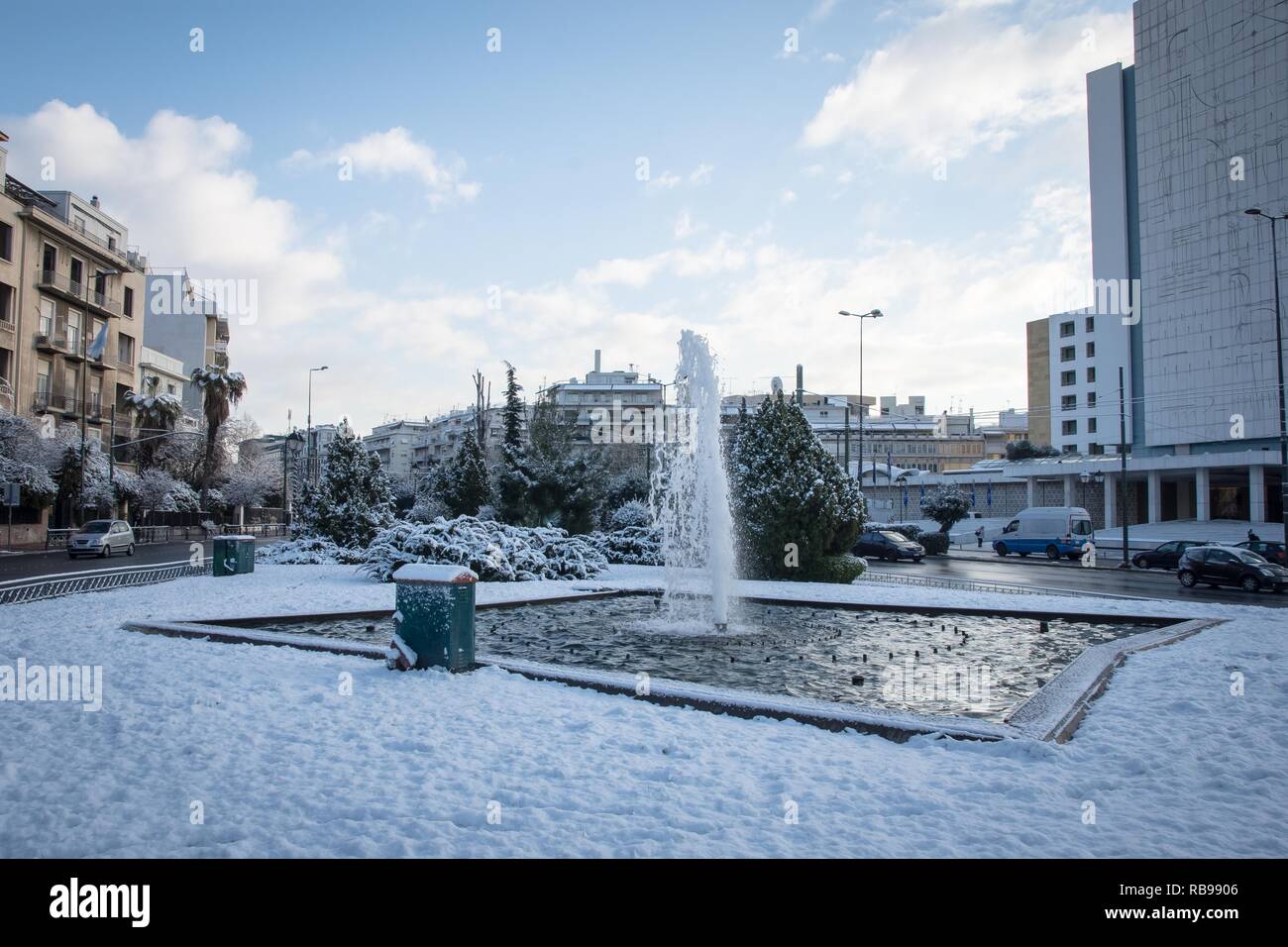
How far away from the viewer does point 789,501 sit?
65.0 feet

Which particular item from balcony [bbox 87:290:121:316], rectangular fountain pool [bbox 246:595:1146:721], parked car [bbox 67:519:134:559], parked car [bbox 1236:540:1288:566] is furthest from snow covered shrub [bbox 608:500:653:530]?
balcony [bbox 87:290:121:316]

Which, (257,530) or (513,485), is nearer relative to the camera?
(513,485)

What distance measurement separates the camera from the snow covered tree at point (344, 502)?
25.9 meters

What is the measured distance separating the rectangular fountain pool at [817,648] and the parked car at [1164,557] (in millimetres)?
24162

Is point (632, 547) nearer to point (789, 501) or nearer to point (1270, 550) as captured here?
point (789, 501)

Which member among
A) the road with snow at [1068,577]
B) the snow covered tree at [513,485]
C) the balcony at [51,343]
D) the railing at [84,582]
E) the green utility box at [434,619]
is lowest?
the road with snow at [1068,577]

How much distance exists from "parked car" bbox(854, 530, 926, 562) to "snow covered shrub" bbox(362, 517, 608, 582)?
1823 cm

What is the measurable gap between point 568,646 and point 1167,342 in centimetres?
6077

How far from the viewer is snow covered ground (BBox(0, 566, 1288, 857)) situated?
3932 millimetres

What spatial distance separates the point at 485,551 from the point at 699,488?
629 cm

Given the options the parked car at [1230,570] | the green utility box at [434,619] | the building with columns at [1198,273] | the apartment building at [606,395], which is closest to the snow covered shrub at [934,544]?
the building with columns at [1198,273]

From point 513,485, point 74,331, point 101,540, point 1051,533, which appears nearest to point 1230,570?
point 1051,533

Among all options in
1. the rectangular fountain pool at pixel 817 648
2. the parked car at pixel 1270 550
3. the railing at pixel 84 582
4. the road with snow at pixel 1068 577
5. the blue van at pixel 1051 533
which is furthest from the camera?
the blue van at pixel 1051 533

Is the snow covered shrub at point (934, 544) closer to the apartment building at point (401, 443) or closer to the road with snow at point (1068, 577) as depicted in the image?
the road with snow at point (1068, 577)
